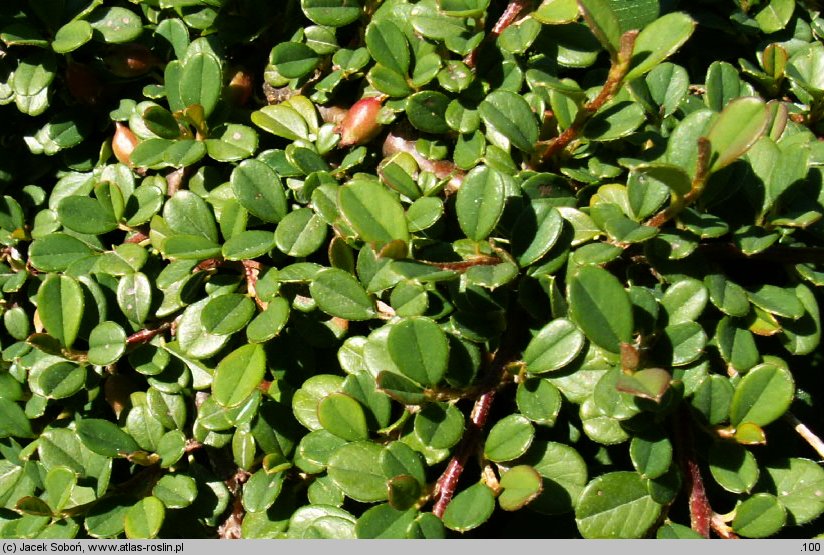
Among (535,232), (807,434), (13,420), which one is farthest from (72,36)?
(807,434)

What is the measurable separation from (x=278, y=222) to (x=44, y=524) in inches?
25.6

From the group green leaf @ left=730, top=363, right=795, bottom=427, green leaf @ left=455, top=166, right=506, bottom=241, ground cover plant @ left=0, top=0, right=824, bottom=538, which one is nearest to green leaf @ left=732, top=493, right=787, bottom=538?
ground cover plant @ left=0, top=0, right=824, bottom=538

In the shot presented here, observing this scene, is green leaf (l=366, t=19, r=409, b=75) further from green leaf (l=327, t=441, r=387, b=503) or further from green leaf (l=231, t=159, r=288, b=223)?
green leaf (l=327, t=441, r=387, b=503)

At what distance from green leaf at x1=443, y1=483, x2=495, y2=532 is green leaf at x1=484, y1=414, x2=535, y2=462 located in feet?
0.20

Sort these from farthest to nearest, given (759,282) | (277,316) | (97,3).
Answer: (97,3) < (759,282) < (277,316)

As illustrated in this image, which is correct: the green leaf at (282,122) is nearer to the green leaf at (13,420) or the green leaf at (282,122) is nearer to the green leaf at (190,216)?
the green leaf at (190,216)

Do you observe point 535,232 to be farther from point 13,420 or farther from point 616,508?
point 13,420

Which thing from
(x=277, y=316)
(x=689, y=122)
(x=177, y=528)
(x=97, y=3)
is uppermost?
(x=97, y=3)

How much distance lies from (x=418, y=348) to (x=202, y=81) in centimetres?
69

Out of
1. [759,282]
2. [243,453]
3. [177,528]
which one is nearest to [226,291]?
[243,453]

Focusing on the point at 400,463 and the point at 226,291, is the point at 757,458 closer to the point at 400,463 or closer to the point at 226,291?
the point at 400,463

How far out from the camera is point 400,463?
1.14 meters

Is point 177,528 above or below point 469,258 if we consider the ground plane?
below

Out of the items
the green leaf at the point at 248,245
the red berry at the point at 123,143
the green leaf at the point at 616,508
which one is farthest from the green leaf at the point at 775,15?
the red berry at the point at 123,143
